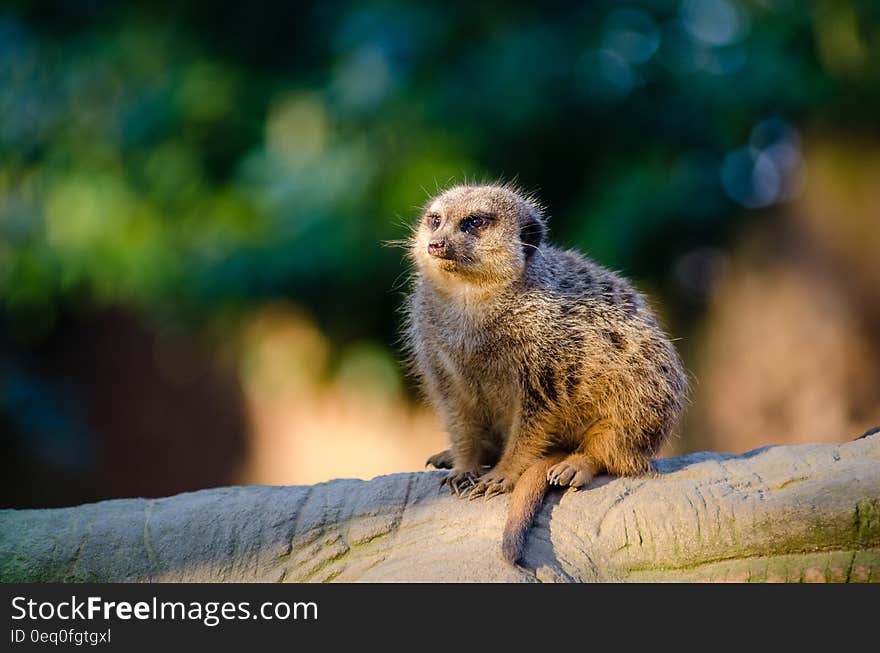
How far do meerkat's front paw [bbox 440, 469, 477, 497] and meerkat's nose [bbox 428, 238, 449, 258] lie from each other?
951mm

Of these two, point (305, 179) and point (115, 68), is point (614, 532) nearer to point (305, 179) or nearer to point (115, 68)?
point (305, 179)

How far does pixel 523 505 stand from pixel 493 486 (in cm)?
29

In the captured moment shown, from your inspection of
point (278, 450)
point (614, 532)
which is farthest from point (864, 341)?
point (278, 450)

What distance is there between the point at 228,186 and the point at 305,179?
1.24 meters

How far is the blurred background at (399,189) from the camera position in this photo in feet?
28.1

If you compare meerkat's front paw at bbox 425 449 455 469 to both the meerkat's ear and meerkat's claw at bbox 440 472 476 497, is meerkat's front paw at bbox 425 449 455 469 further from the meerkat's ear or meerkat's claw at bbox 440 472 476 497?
the meerkat's ear

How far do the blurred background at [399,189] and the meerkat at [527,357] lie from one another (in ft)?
11.2

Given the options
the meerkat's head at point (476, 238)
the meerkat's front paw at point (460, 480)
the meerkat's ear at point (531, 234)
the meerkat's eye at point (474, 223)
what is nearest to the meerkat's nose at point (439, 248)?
the meerkat's head at point (476, 238)

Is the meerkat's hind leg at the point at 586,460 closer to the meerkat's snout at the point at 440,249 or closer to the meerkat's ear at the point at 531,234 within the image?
the meerkat's ear at the point at 531,234

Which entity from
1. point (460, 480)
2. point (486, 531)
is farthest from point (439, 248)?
point (486, 531)

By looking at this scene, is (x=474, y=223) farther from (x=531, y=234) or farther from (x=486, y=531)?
(x=486, y=531)

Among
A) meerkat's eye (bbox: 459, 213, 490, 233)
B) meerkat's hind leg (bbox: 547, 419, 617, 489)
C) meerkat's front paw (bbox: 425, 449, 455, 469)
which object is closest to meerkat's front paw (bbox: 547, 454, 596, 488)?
meerkat's hind leg (bbox: 547, 419, 617, 489)

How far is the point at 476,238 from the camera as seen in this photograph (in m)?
4.63

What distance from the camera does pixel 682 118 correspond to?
29.5 feet
